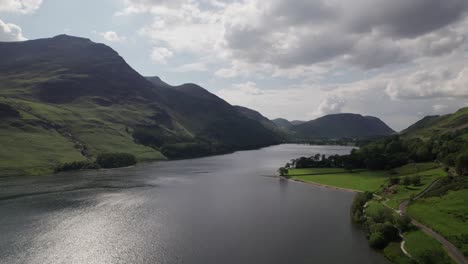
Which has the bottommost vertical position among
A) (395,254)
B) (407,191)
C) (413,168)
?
(395,254)

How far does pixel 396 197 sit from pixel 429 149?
94.8 metres

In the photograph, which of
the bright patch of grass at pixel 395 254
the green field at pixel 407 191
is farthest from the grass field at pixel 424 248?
the green field at pixel 407 191

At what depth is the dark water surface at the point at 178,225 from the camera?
246ft

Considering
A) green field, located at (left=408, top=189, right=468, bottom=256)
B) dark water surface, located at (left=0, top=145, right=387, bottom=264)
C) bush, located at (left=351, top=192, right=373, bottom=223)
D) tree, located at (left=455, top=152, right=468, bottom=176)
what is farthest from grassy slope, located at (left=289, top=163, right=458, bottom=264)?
tree, located at (left=455, top=152, right=468, bottom=176)

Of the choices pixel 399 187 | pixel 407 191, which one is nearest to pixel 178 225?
pixel 407 191

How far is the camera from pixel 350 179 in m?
167

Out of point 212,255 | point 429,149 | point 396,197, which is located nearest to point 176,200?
point 212,255

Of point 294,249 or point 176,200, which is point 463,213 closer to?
point 294,249

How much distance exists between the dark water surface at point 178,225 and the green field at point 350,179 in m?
11.0

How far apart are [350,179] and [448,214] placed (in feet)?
288

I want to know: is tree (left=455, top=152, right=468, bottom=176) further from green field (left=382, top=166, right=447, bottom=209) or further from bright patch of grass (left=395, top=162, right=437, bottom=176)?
bright patch of grass (left=395, top=162, right=437, bottom=176)

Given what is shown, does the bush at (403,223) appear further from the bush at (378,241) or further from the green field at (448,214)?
the bush at (378,241)

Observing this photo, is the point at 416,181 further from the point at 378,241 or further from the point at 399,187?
the point at 378,241

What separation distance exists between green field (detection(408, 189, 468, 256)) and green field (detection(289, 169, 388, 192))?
4421 centimetres
